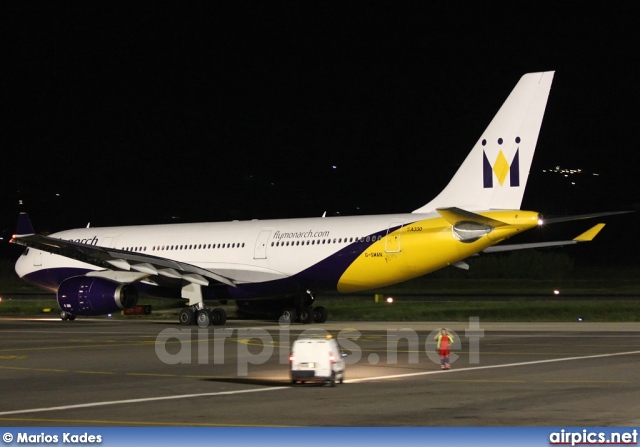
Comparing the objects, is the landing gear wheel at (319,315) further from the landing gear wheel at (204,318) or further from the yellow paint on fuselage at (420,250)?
the landing gear wheel at (204,318)

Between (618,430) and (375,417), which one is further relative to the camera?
(375,417)

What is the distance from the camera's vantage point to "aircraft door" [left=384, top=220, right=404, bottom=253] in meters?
35.5

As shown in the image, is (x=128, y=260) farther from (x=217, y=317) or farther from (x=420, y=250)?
(x=420, y=250)

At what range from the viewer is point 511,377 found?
1995cm

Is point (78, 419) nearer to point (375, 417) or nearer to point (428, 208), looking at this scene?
point (375, 417)

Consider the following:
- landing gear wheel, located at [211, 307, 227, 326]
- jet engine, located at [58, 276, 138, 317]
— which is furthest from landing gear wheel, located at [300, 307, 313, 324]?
jet engine, located at [58, 276, 138, 317]

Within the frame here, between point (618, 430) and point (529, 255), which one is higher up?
point (529, 255)

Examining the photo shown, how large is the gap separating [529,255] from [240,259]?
134 ft

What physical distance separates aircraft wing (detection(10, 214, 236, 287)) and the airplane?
49mm

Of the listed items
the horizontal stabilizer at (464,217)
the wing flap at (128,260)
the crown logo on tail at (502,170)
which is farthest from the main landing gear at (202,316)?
the crown logo on tail at (502,170)

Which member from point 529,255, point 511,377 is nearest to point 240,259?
point 511,377

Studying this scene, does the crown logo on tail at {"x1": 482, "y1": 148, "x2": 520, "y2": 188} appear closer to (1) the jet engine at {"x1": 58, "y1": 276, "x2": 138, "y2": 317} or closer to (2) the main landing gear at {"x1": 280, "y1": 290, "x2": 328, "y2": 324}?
(2) the main landing gear at {"x1": 280, "y1": 290, "x2": 328, "y2": 324}

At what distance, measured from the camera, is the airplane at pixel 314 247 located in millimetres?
34906

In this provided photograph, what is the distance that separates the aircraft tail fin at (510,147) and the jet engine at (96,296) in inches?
482
